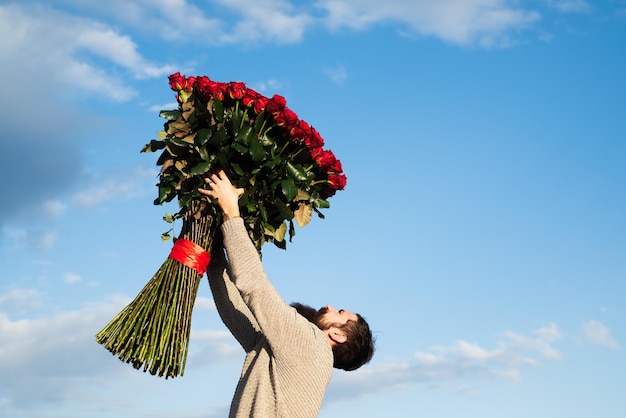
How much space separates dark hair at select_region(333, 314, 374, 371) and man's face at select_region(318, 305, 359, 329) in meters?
0.02

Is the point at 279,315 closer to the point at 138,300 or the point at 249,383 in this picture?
the point at 249,383

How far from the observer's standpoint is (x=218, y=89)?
439cm

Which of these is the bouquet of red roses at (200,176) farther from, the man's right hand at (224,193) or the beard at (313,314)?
the beard at (313,314)

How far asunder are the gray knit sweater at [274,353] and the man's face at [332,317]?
21 cm

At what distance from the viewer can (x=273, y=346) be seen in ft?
13.5

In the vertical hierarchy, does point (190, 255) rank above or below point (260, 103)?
below

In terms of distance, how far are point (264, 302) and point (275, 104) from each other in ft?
3.44

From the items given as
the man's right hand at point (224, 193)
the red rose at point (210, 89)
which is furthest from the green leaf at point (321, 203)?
the red rose at point (210, 89)

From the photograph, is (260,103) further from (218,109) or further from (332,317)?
(332,317)

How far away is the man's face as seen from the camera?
4.50 m

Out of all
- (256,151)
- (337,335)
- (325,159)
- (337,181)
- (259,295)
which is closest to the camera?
(259,295)

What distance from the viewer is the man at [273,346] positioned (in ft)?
13.3

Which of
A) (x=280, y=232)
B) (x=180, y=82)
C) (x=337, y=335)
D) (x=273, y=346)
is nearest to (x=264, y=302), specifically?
(x=273, y=346)

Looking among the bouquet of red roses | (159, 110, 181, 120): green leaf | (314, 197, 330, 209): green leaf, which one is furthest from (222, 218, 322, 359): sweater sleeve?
(159, 110, 181, 120): green leaf
